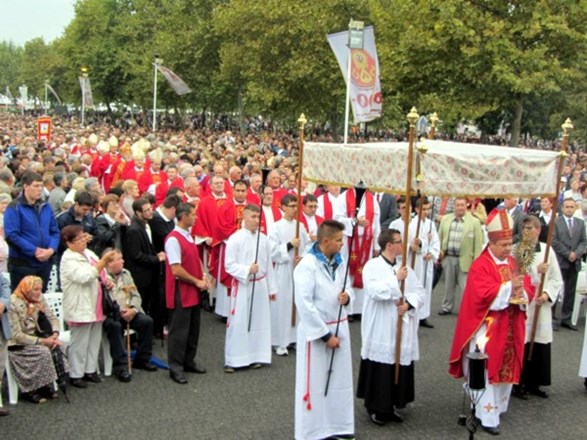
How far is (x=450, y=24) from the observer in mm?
21688

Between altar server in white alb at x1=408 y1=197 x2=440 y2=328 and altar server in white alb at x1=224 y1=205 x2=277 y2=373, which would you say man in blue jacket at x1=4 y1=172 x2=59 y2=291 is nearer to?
altar server in white alb at x1=224 y1=205 x2=277 y2=373

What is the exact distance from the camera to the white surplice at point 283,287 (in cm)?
904

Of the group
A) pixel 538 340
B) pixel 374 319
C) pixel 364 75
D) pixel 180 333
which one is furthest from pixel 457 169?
pixel 364 75

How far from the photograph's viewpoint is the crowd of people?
20.4 feet

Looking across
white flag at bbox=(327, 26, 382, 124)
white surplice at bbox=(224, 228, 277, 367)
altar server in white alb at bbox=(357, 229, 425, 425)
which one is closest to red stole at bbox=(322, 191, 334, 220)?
white surplice at bbox=(224, 228, 277, 367)

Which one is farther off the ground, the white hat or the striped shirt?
the white hat

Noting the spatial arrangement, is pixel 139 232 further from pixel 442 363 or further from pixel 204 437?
pixel 442 363

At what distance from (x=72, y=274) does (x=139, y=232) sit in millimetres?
1368

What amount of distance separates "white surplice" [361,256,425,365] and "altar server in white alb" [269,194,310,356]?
233 centimetres

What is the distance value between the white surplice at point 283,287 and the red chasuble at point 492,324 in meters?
2.76

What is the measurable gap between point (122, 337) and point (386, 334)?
306cm

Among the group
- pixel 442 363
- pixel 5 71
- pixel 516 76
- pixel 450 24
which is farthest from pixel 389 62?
pixel 5 71

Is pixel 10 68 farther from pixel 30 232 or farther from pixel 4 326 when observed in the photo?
pixel 4 326

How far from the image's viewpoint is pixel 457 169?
6.48 metres
